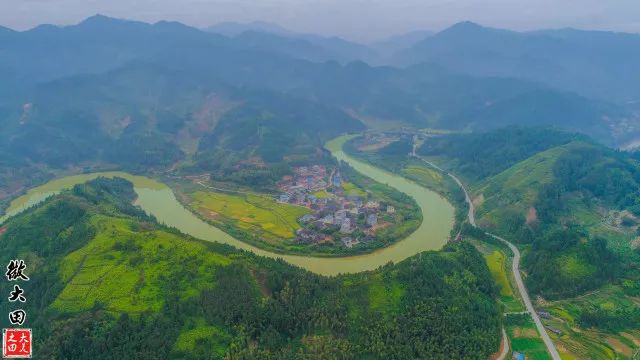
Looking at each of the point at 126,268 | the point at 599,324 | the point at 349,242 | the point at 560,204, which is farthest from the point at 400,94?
the point at 126,268

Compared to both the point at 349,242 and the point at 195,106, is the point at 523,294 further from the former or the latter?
the point at 195,106

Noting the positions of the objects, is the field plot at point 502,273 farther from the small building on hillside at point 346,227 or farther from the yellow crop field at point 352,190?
the yellow crop field at point 352,190

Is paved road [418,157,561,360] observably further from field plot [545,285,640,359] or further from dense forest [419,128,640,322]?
dense forest [419,128,640,322]

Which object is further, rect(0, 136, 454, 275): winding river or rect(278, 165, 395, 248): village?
rect(278, 165, 395, 248): village

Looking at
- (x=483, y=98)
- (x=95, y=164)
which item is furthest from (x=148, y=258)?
(x=483, y=98)

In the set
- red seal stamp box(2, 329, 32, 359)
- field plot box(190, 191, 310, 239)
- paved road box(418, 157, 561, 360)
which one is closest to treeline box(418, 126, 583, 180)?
paved road box(418, 157, 561, 360)
